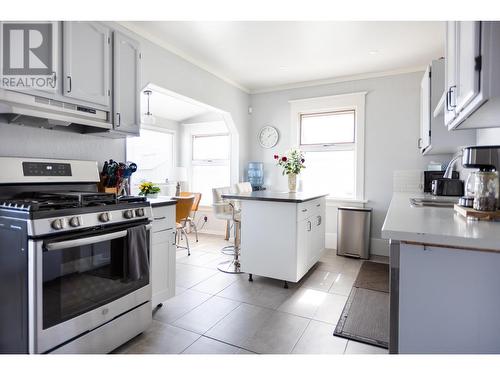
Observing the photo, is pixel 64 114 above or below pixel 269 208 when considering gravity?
above

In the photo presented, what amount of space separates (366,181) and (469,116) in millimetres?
2960

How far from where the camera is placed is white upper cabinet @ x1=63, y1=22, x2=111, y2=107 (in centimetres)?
192

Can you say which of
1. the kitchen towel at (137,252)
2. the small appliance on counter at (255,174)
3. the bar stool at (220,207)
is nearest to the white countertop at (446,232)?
the kitchen towel at (137,252)

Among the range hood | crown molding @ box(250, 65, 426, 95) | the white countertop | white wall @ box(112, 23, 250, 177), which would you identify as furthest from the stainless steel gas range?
crown molding @ box(250, 65, 426, 95)

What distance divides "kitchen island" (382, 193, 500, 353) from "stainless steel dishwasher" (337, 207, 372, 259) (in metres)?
2.85

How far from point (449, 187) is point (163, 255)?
8.72 feet

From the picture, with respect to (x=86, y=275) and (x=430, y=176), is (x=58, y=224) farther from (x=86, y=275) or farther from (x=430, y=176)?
(x=430, y=176)

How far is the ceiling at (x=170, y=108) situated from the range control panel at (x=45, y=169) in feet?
8.75

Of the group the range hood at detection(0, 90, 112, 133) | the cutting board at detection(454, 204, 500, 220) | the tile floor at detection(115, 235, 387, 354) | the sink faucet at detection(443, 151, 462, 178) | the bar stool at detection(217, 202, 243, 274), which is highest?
the range hood at detection(0, 90, 112, 133)

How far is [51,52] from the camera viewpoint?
6.08ft

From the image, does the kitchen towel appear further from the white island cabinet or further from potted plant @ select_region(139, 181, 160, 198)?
potted plant @ select_region(139, 181, 160, 198)

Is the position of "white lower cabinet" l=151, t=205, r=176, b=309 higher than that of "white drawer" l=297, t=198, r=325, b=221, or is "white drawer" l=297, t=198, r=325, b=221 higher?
"white drawer" l=297, t=198, r=325, b=221
